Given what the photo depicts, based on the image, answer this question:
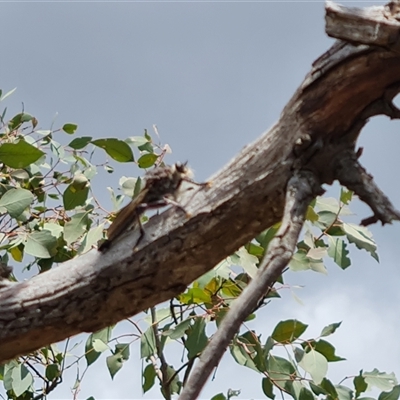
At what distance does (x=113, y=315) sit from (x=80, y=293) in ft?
0.23

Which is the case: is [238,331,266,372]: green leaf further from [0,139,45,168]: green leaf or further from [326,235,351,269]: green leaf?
[0,139,45,168]: green leaf

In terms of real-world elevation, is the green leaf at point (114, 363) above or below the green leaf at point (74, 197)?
below

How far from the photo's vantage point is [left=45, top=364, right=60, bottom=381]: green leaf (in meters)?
1.91

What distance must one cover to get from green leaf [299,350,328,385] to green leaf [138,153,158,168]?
0.60 meters

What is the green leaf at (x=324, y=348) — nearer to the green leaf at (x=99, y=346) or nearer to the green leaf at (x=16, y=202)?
the green leaf at (x=99, y=346)

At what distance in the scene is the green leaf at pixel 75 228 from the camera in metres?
1.66

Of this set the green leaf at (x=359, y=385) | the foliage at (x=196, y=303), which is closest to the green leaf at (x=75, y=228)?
the foliage at (x=196, y=303)

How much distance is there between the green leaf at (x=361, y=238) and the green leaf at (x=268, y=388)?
16.7 inches

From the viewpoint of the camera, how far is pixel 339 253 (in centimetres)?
163

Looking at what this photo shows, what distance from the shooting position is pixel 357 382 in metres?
1.68

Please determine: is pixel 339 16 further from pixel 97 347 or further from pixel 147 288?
pixel 97 347

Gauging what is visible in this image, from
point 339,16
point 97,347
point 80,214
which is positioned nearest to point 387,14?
point 339,16

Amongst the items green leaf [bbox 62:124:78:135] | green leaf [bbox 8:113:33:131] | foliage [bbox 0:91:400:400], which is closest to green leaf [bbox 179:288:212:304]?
foliage [bbox 0:91:400:400]

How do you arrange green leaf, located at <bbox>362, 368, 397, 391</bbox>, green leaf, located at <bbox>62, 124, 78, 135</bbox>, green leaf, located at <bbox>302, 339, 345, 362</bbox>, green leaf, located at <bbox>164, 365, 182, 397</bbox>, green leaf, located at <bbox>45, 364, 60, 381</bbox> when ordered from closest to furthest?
green leaf, located at <bbox>302, 339, 345, 362</bbox> < green leaf, located at <bbox>362, 368, 397, 391</bbox> < green leaf, located at <bbox>164, 365, 182, 397</bbox> < green leaf, located at <bbox>45, 364, 60, 381</bbox> < green leaf, located at <bbox>62, 124, 78, 135</bbox>
